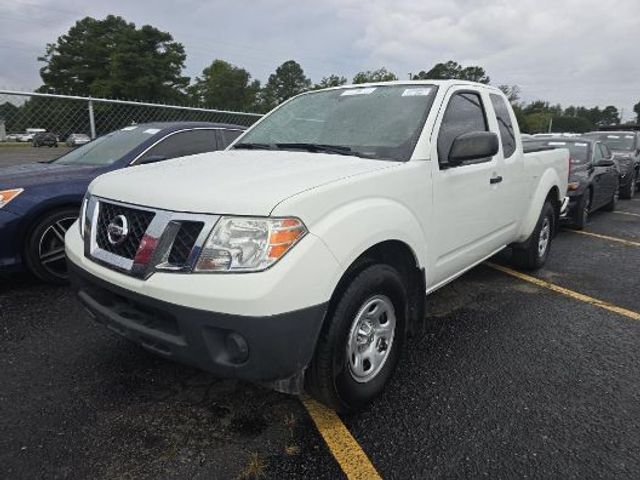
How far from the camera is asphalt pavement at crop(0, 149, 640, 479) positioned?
2.20m

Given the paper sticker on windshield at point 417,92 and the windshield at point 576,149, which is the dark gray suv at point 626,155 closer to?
the windshield at point 576,149

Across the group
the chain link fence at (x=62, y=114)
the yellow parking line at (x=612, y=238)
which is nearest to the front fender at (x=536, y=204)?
the yellow parking line at (x=612, y=238)

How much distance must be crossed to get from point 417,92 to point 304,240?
1.77 meters

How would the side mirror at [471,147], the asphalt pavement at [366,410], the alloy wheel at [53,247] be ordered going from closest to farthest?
1. the asphalt pavement at [366,410]
2. the side mirror at [471,147]
3. the alloy wheel at [53,247]

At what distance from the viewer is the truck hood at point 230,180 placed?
2.10 meters

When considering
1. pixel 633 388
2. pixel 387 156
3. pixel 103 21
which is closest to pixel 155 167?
pixel 387 156

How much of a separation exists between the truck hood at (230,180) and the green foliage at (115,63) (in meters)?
56.6

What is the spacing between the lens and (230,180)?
236 centimetres

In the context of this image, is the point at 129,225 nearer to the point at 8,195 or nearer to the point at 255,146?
the point at 255,146

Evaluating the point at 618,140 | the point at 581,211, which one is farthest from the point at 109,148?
the point at 618,140

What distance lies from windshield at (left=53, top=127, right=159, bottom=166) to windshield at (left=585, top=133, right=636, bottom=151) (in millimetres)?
12218

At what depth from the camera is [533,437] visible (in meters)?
2.40

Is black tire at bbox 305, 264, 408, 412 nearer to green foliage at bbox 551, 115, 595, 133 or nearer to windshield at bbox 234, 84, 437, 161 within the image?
windshield at bbox 234, 84, 437, 161

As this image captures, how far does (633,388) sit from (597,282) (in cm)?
239
